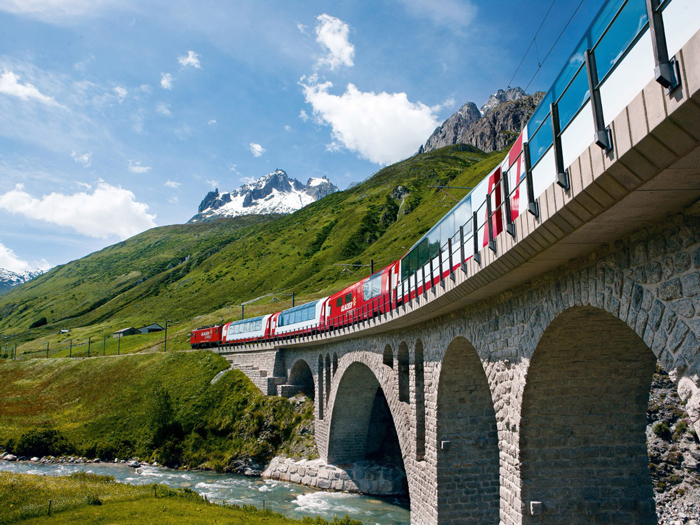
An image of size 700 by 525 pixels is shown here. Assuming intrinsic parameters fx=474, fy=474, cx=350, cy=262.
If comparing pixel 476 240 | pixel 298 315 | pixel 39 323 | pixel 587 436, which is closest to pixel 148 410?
pixel 298 315

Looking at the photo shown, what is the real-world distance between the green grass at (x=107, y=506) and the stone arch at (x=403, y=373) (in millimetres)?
7218

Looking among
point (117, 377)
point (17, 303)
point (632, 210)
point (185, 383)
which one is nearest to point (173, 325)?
point (117, 377)

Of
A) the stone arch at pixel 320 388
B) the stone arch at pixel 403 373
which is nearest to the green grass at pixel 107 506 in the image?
the stone arch at pixel 403 373

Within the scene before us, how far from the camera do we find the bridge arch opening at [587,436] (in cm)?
977

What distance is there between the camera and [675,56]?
13.1 feet

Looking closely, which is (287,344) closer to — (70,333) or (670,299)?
(670,299)

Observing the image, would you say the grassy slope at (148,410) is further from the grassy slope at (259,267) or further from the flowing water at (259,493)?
the grassy slope at (259,267)

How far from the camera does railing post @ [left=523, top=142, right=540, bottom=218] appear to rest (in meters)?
7.04

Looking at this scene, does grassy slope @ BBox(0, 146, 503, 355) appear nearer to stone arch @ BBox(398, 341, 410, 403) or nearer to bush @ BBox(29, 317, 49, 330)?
bush @ BBox(29, 317, 49, 330)

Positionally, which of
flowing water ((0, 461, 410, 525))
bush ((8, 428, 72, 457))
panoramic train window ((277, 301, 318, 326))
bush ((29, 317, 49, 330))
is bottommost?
flowing water ((0, 461, 410, 525))

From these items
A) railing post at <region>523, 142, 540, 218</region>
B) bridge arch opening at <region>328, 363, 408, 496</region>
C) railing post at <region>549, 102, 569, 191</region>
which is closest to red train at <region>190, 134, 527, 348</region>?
railing post at <region>523, 142, 540, 218</region>

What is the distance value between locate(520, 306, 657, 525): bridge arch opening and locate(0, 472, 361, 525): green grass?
15.0m

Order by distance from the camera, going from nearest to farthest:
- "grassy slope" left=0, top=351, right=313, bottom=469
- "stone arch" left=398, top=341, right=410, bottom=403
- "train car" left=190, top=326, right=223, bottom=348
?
"stone arch" left=398, top=341, right=410, bottom=403, "grassy slope" left=0, top=351, right=313, bottom=469, "train car" left=190, top=326, right=223, bottom=348

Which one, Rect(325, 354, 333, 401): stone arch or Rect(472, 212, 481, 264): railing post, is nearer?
Rect(472, 212, 481, 264): railing post
